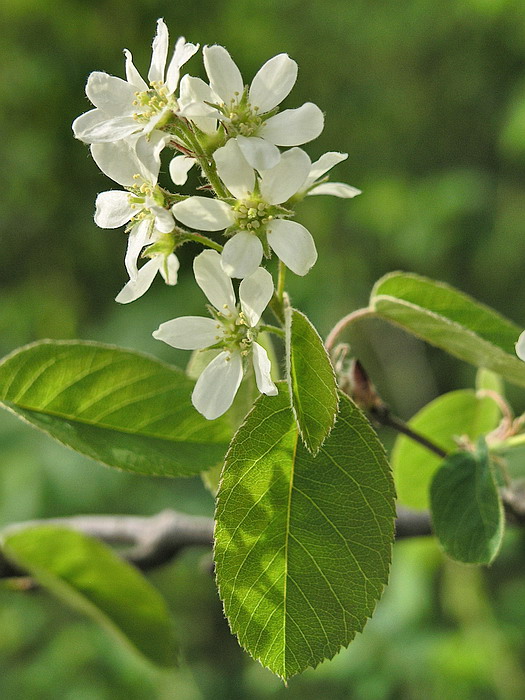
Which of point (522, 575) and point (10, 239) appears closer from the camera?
point (522, 575)

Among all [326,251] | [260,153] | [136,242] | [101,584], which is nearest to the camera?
[260,153]

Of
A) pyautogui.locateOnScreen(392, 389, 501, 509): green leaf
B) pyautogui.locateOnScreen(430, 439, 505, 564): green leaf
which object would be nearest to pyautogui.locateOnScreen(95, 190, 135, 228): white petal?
pyautogui.locateOnScreen(430, 439, 505, 564): green leaf

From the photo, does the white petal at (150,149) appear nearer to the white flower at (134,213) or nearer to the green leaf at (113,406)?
the white flower at (134,213)

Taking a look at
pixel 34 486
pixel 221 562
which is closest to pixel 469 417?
pixel 221 562

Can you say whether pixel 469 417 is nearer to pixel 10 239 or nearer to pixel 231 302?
pixel 231 302

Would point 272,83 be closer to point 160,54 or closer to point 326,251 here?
point 160,54

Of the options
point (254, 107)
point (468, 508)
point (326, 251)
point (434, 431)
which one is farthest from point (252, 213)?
point (326, 251)

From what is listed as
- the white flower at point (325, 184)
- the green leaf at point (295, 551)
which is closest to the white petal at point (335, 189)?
the white flower at point (325, 184)
